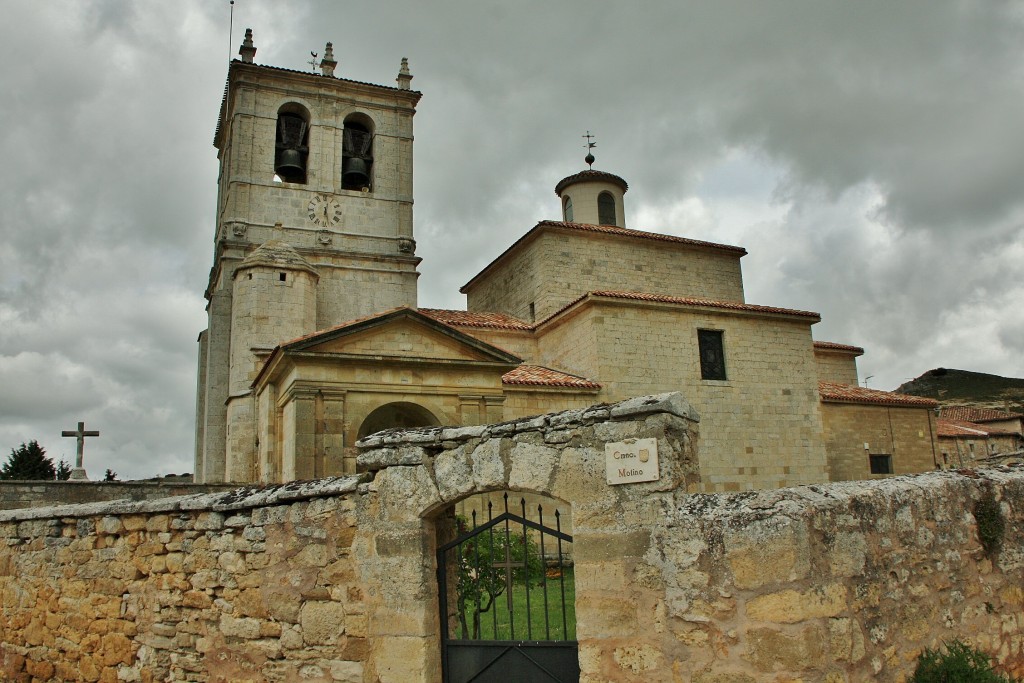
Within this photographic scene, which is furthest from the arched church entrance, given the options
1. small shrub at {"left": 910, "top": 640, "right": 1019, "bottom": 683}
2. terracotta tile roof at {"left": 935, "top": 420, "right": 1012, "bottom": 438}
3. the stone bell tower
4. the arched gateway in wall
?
terracotta tile roof at {"left": 935, "top": 420, "right": 1012, "bottom": 438}

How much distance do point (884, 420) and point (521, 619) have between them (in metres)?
17.2

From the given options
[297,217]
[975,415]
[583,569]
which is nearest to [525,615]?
[583,569]

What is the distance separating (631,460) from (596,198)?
21214 mm

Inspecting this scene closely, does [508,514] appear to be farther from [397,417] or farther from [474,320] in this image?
[474,320]

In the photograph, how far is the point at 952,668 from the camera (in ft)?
13.7

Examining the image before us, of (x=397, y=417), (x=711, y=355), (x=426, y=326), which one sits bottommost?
(x=397, y=417)

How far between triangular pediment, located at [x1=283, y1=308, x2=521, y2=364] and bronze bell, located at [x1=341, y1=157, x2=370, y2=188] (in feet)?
31.5

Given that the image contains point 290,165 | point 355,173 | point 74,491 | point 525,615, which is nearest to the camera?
point 525,615

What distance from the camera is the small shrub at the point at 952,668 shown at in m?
4.14

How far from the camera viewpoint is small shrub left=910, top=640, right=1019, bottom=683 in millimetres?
4145

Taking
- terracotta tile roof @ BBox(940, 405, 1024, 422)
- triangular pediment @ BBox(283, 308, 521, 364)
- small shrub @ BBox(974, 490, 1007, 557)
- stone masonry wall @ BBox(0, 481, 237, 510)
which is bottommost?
small shrub @ BBox(974, 490, 1007, 557)

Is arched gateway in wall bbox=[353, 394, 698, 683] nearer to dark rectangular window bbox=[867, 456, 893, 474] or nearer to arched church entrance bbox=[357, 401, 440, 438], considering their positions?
arched church entrance bbox=[357, 401, 440, 438]

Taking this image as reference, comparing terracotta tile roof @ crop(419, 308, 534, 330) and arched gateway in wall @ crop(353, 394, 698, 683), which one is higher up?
terracotta tile roof @ crop(419, 308, 534, 330)

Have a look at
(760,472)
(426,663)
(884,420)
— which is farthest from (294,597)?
(884,420)
